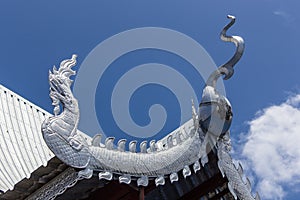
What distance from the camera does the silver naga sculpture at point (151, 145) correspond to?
5211mm

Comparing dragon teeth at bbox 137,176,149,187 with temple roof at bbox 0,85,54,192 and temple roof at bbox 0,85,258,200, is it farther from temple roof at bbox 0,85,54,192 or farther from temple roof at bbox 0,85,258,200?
temple roof at bbox 0,85,54,192

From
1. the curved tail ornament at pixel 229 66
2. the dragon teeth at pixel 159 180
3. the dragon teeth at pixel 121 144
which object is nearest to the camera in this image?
the dragon teeth at pixel 121 144

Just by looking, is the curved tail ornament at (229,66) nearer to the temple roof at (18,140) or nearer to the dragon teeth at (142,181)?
the dragon teeth at (142,181)

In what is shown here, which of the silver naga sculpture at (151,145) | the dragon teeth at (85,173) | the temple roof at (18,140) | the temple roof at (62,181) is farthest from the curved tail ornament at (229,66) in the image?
the temple roof at (18,140)

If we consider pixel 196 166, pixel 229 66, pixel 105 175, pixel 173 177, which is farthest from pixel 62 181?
pixel 229 66

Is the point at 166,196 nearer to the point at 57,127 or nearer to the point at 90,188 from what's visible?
the point at 90,188

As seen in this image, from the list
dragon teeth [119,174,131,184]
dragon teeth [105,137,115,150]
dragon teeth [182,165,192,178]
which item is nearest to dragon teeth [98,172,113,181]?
dragon teeth [119,174,131,184]

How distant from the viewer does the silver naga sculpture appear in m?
5.21

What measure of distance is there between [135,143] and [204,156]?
903mm

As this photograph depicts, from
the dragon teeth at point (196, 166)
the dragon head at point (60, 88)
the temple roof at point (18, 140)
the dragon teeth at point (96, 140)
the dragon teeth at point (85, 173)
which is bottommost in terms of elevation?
the dragon teeth at point (85, 173)

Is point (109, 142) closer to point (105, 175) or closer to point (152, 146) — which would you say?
point (105, 175)

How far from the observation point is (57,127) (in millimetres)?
5195

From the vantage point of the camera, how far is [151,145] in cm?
597

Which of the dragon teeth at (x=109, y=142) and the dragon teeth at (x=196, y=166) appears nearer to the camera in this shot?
the dragon teeth at (x=109, y=142)
